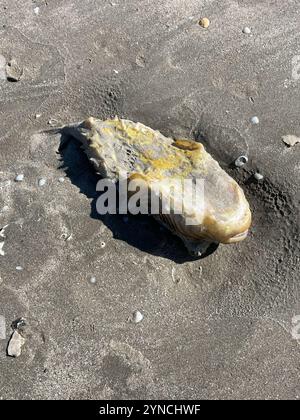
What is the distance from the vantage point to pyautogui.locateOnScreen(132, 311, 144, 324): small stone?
4.52 m

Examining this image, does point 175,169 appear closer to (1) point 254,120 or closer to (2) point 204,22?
(1) point 254,120

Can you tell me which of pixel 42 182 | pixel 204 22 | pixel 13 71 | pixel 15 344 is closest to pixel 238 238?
pixel 42 182

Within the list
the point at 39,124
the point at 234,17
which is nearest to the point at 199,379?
the point at 39,124

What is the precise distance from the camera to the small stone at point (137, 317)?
4.52m

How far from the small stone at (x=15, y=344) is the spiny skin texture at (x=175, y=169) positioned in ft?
5.14

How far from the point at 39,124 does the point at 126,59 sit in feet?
3.71

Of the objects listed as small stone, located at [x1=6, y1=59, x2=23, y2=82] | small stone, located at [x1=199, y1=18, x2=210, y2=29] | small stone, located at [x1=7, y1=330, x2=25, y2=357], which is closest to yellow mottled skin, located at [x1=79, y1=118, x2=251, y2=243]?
small stone, located at [x1=6, y1=59, x2=23, y2=82]

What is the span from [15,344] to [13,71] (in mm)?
2824

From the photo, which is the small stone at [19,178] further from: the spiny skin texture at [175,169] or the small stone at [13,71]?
the small stone at [13,71]

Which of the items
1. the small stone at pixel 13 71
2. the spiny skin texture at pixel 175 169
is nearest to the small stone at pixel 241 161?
the spiny skin texture at pixel 175 169

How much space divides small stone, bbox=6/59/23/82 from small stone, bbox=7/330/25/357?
2.64 m

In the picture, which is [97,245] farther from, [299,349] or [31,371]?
[299,349]

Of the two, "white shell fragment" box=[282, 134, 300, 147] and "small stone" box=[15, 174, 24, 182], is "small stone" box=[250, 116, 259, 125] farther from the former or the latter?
"small stone" box=[15, 174, 24, 182]
